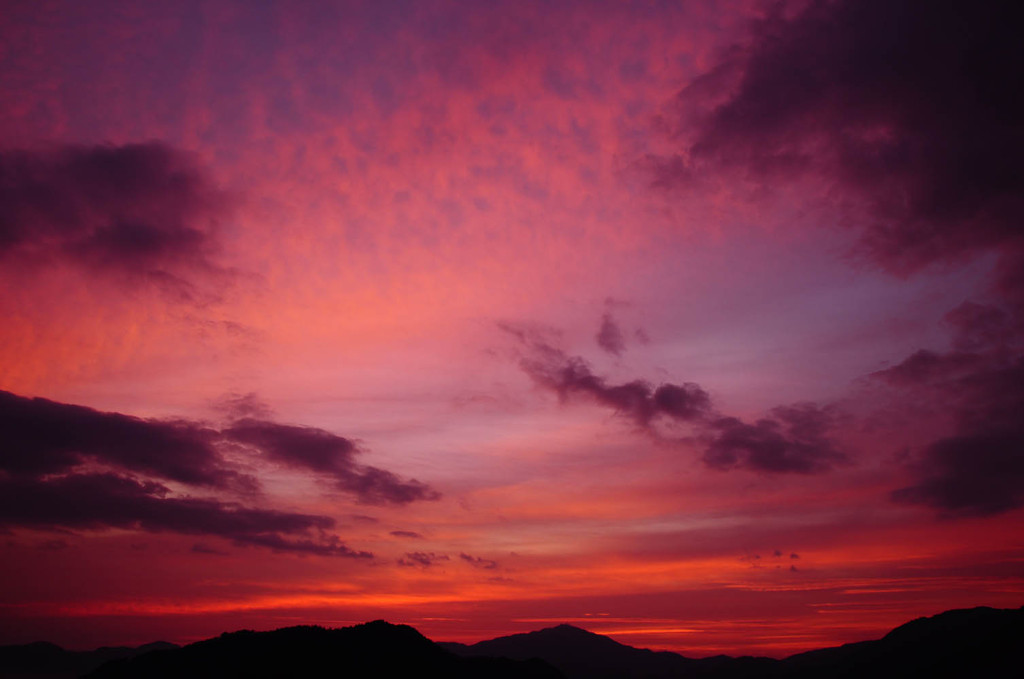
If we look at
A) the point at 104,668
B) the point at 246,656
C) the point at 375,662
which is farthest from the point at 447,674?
the point at 104,668

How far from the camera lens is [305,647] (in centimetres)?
19650

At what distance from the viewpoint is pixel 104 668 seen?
653 ft

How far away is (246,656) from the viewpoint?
191 metres

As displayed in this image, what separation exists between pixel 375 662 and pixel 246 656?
37684 millimetres

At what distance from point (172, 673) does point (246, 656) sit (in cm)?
2019

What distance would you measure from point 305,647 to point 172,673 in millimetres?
36589

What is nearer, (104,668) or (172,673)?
(172,673)

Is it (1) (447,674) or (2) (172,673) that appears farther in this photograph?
(1) (447,674)

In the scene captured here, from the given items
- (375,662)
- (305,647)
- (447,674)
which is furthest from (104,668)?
(447,674)

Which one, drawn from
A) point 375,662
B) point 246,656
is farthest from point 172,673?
point 375,662

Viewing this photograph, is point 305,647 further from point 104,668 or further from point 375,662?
point 104,668

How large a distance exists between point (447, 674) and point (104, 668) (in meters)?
106

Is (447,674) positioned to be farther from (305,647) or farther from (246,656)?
(246,656)

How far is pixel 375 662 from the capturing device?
193 m
